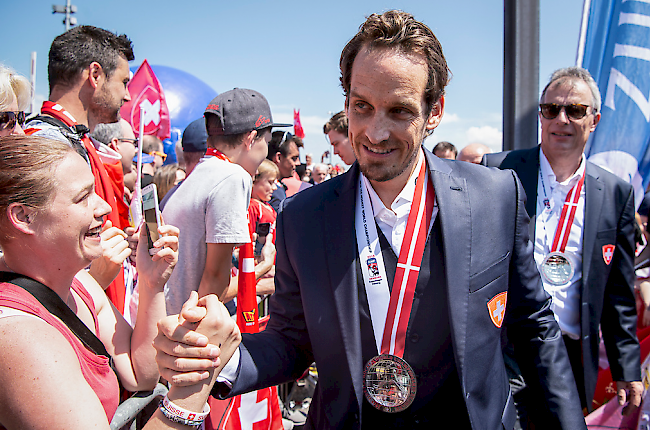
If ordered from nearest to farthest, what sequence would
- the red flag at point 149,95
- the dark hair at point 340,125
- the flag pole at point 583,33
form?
1. the flag pole at point 583,33
2. the dark hair at point 340,125
3. the red flag at point 149,95

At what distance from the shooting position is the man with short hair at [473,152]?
6.56 metres

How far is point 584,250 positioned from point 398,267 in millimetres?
1808

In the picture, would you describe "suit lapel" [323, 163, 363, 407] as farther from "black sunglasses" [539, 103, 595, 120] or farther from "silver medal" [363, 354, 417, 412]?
"black sunglasses" [539, 103, 595, 120]

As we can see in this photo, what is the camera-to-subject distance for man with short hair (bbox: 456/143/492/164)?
6.56m

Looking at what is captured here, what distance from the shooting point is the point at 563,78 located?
3.11 meters

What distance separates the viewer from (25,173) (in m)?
1.49

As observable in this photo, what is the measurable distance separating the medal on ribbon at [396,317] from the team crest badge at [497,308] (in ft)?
1.00

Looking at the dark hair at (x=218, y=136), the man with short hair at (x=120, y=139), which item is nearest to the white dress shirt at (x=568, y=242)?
the dark hair at (x=218, y=136)

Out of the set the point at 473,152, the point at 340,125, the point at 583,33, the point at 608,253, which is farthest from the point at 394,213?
the point at 473,152

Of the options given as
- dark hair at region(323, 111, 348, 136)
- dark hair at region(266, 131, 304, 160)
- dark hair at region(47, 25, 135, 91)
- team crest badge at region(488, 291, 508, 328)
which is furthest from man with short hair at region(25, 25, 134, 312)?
dark hair at region(266, 131, 304, 160)

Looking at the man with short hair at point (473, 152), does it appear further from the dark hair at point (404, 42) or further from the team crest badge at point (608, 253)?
the dark hair at point (404, 42)

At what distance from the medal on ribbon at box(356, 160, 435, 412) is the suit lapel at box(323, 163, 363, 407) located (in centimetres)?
6

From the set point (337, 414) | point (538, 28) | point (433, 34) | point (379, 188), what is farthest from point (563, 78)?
point (337, 414)

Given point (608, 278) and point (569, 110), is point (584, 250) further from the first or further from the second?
point (569, 110)
